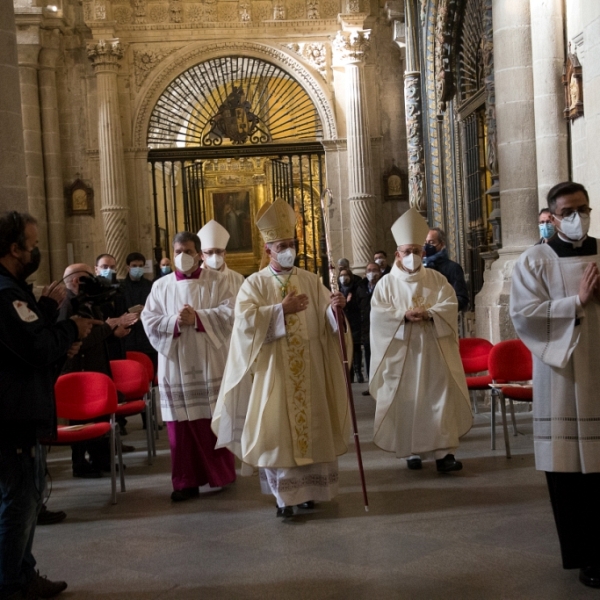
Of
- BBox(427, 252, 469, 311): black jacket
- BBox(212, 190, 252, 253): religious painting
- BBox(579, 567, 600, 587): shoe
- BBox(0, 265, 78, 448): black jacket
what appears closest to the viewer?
BBox(0, 265, 78, 448): black jacket

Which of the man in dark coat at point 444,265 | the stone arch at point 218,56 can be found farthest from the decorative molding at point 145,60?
the man in dark coat at point 444,265

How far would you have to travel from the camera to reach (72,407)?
5.64m

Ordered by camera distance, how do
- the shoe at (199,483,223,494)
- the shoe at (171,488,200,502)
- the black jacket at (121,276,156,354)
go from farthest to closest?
the black jacket at (121,276,156,354), the shoe at (199,483,223,494), the shoe at (171,488,200,502)

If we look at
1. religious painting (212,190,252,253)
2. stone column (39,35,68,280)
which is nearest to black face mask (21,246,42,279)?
stone column (39,35,68,280)

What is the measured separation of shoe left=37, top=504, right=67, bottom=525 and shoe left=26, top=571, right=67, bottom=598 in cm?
132

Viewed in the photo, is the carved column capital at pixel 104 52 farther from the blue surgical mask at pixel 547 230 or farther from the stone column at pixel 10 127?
the blue surgical mask at pixel 547 230

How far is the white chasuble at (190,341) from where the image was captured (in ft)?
18.6

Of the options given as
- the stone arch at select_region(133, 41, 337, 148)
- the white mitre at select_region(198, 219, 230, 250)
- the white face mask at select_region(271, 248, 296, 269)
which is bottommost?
the white face mask at select_region(271, 248, 296, 269)

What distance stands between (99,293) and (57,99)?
12419 millimetres

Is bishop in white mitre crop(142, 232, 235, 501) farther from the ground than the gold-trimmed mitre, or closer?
closer

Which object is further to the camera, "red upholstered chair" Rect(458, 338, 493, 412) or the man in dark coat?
the man in dark coat

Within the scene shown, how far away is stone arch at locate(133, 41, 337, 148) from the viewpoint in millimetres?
15031

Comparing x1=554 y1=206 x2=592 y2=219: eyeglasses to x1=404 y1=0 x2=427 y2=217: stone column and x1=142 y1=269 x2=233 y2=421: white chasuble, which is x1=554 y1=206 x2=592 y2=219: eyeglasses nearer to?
x1=142 y1=269 x2=233 y2=421: white chasuble

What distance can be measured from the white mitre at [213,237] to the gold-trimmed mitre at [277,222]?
130 cm
